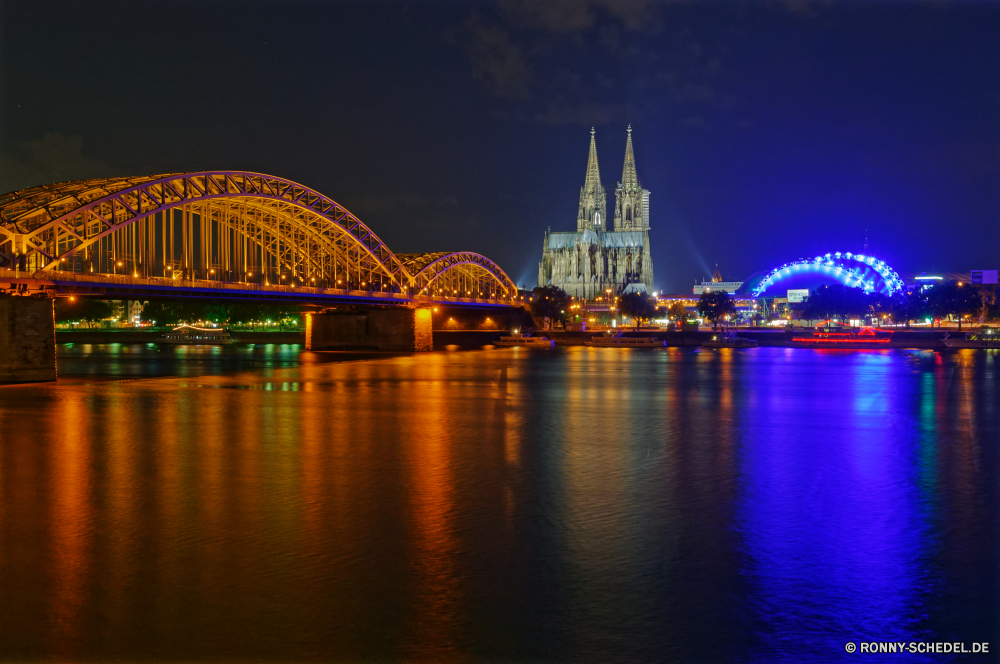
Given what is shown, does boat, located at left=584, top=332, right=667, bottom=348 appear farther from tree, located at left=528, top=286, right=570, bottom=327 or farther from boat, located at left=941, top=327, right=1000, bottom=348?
tree, located at left=528, top=286, right=570, bottom=327

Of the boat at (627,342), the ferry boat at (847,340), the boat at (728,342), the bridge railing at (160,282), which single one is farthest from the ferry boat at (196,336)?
the ferry boat at (847,340)

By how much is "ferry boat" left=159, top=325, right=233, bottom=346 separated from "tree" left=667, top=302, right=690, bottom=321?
80006mm

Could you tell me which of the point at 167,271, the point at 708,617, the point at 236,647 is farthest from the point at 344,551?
the point at 167,271

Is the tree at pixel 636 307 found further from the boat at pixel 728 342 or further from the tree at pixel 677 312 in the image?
the boat at pixel 728 342

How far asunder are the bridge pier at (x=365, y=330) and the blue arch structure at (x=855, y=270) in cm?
9008

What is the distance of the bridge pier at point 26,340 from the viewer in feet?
126

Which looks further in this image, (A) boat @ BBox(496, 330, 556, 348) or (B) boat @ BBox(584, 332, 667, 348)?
(A) boat @ BBox(496, 330, 556, 348)

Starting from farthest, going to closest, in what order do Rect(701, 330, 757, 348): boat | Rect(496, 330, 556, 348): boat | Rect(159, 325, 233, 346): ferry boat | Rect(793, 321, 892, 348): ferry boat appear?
Rect(159, 325, 233, 346): ferry boat → Rect(496, 330, 556, 348): boat → Rect(701, 330, 757, 348): boat → Rect(793, 321, 892, 348): ferry boat

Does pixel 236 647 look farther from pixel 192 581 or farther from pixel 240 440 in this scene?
pixel 240 440

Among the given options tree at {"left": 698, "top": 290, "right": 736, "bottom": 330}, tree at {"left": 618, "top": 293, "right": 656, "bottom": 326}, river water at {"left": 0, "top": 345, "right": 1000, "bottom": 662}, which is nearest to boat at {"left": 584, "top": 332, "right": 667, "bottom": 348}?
tree at {"left": 698, "top": 290, "right": 736, "bottom": 330}

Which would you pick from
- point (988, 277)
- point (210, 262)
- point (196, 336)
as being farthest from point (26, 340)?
point (988, 277)

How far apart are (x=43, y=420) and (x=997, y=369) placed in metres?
51.8

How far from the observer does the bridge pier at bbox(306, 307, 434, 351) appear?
8506 centimetres

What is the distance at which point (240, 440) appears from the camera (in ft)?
70.7
